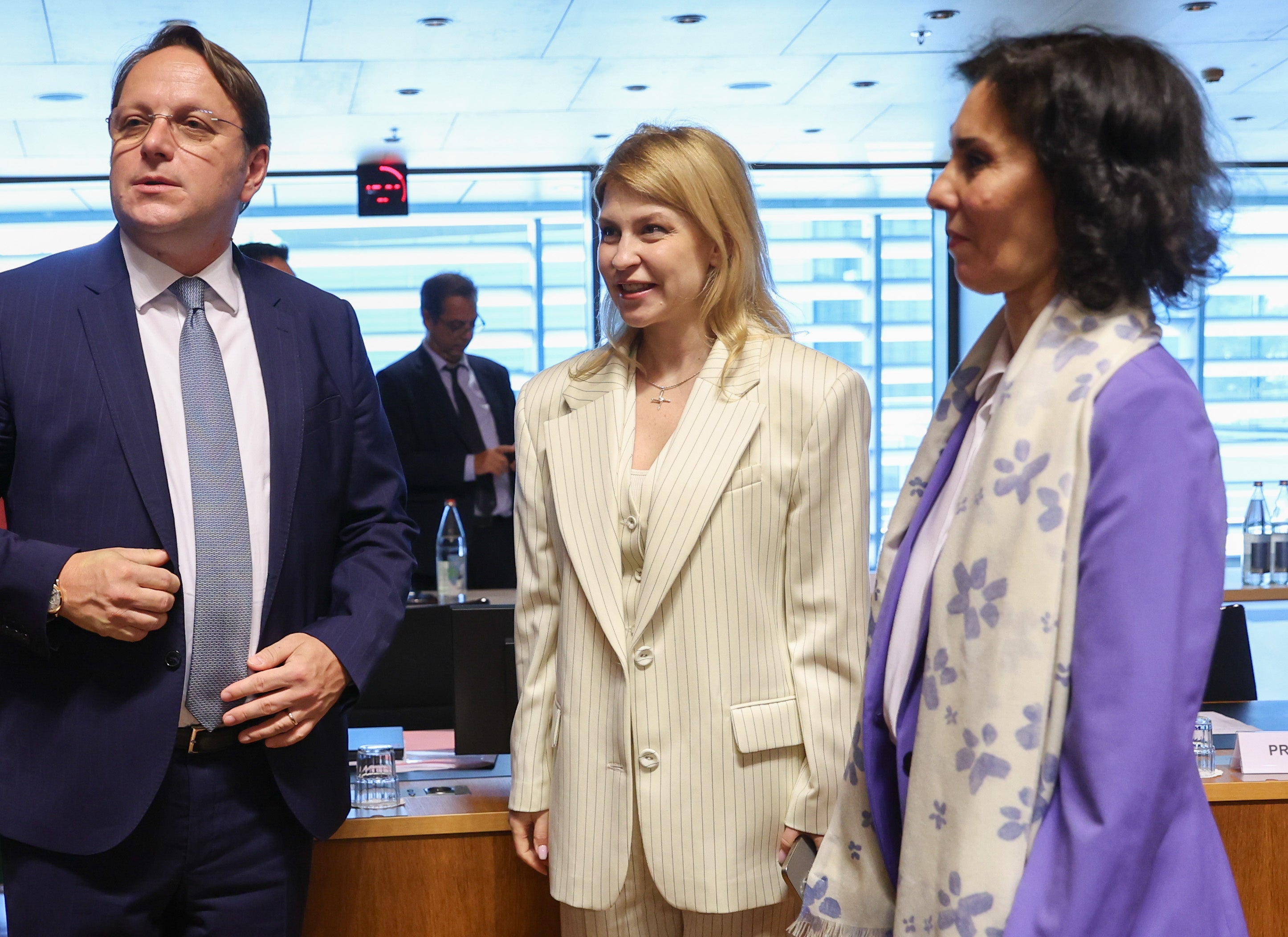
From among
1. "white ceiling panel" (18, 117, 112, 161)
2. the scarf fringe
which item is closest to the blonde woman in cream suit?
the scarf fringe

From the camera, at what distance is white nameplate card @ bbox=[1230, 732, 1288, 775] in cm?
210

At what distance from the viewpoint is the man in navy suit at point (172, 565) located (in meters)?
1.46

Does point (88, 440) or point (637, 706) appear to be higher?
point (88, 440)

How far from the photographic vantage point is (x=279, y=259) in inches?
152

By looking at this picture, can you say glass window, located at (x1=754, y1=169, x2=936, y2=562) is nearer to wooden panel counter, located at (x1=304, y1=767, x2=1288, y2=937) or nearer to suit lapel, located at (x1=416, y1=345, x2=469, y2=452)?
suit lapel, located at (x1=416, y1=345, x2=469, y2=452)

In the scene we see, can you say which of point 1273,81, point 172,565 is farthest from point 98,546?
point 1273,81

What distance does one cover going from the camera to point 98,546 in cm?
148

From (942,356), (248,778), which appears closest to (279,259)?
(248,778)

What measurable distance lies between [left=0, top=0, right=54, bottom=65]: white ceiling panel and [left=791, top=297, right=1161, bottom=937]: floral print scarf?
441cm

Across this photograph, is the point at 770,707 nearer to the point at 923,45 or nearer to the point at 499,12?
the point at 499,12

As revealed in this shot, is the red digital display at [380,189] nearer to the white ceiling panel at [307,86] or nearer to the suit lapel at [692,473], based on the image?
the white ceiling panel at [307,86]

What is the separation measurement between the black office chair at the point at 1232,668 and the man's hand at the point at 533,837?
170 centimetres

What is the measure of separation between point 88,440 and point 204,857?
1.79 ft

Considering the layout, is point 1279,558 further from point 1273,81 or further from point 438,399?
point 438,399
